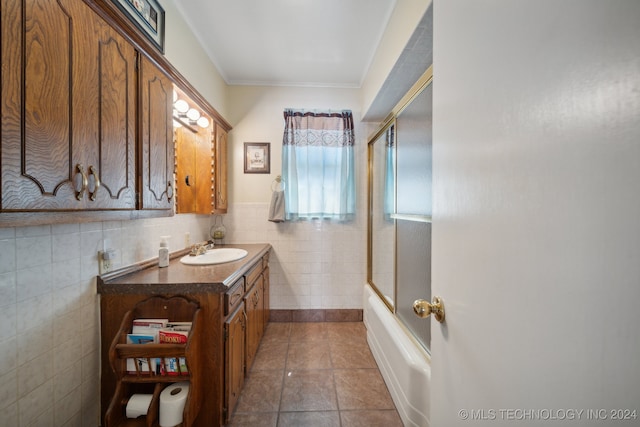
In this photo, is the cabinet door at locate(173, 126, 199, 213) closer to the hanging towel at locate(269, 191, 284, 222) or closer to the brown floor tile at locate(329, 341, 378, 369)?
the hanging towel at locate(269, 191, 284, 222)

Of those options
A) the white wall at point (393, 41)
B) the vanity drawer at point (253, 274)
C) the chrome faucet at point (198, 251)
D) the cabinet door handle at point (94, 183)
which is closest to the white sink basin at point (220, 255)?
the chrome faucet at point (198, 251)

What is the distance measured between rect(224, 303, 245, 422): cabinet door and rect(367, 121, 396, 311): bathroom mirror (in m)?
1.11

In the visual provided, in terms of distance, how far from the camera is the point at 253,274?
1971mm

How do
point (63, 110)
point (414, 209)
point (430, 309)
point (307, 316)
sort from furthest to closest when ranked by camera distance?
point (307, 316), point (414, 209), point (63, 110), point (430, 309)

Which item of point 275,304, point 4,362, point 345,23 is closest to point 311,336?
point 275,304

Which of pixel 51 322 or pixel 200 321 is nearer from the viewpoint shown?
pixel 51 322

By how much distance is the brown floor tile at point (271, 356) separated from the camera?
1978mm

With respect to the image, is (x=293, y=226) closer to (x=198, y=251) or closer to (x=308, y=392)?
(x=198, y=251)

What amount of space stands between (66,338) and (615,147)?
1.78 m

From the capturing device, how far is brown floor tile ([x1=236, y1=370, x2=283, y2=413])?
1.59 meters

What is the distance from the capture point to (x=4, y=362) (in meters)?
0.87

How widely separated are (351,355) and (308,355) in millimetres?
371

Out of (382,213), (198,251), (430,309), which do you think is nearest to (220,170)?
(198,251)

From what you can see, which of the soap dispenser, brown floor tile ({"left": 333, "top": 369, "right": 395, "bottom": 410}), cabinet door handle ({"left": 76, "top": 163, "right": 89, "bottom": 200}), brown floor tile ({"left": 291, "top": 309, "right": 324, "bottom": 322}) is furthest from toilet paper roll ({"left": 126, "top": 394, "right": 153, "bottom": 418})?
brown floor tile ({"left": 291, "top": 309, "right": 324, "bottom": 322})
